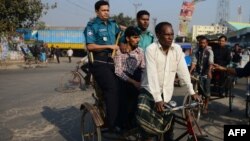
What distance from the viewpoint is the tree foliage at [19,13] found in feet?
86.0

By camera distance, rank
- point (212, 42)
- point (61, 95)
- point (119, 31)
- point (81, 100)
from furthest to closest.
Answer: point (61, 95) → point (81, 100) → point (212, 42) → point (119, 31)

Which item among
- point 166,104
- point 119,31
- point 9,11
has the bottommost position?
point 166,104

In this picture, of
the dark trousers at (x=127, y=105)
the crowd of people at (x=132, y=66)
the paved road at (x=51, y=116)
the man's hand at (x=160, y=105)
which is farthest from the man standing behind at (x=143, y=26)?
the man's hand at (x=160, y=105)

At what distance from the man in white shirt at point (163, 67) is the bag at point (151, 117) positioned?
0.41 ft

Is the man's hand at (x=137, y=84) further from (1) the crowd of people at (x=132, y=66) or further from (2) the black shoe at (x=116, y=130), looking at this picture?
(2) the black shoe at (x=116, y=130)

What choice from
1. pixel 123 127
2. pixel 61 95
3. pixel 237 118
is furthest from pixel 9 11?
pixel 123 127

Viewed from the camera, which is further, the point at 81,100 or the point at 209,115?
the point at 81,100

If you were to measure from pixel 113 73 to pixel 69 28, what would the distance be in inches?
1726

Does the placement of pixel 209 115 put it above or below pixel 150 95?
below

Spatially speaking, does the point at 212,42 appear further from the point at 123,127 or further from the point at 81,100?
the point at 123,127

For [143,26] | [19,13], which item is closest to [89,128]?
[143,26]

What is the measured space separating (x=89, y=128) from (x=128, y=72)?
1.20m

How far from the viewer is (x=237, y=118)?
321 inches

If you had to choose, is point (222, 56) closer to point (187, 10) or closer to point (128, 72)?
point (128, 72)
